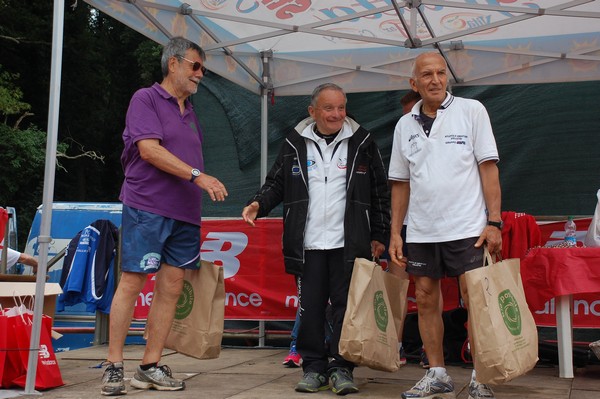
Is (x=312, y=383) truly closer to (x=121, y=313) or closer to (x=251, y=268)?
(x=121, y=313)

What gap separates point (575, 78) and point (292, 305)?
10.6ft

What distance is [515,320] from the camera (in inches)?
154

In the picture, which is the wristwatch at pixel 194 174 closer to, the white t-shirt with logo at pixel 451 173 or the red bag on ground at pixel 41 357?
the white t-shirt with logo at pixel 451 173

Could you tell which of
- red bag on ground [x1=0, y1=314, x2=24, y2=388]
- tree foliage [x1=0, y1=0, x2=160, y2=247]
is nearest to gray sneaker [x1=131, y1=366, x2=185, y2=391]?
red bag on ground [x1=0, y1=314, x2=24, y2=388]

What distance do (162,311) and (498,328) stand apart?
1900mm

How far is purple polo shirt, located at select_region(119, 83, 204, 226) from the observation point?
4.48m

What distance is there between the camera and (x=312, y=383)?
4.53 meters

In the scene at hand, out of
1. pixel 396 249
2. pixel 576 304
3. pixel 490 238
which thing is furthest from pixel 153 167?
pixel 576 304

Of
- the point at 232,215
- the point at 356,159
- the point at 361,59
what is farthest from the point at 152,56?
the point at 356,159

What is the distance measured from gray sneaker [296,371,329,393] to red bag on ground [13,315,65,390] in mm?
1444

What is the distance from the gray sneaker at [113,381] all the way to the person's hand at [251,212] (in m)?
1.09

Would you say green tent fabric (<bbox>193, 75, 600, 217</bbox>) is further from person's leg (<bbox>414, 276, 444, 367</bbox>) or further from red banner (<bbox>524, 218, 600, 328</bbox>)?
person's leg (<bbox>414, 276, 444, 367</bbox>)

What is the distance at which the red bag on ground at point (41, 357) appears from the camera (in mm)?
4574

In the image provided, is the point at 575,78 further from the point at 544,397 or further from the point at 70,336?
the point at 70,336
